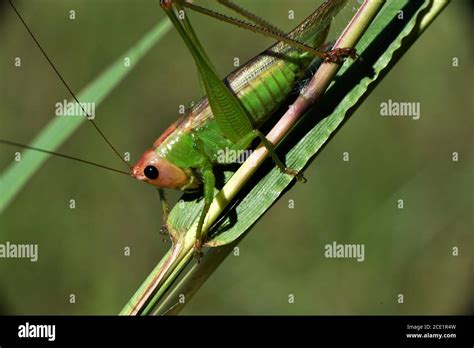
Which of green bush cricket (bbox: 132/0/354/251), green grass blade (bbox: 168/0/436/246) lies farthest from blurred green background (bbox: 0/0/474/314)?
green grass blade (bbox: 168/0/436/246)

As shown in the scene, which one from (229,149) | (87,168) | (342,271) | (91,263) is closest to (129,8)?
(87,168)

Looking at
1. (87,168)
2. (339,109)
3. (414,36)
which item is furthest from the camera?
(87,168)

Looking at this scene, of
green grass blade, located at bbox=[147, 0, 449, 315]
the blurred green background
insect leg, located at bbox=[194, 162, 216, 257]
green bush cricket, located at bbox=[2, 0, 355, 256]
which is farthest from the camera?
the blurred green background

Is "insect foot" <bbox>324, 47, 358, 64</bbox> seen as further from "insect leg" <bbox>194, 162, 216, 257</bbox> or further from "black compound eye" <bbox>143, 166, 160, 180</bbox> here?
"black compound eye" <bbox>143, 166, 160, 180</bbox>

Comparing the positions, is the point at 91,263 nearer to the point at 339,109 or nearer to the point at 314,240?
the point at 314,240

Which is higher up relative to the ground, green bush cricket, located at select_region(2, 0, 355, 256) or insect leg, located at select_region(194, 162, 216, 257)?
green bush cricket, located at select_region(2, 0, 355, 256)

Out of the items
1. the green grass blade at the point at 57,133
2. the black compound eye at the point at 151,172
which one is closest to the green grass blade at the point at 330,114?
the green grass blade at the point at 57,133
